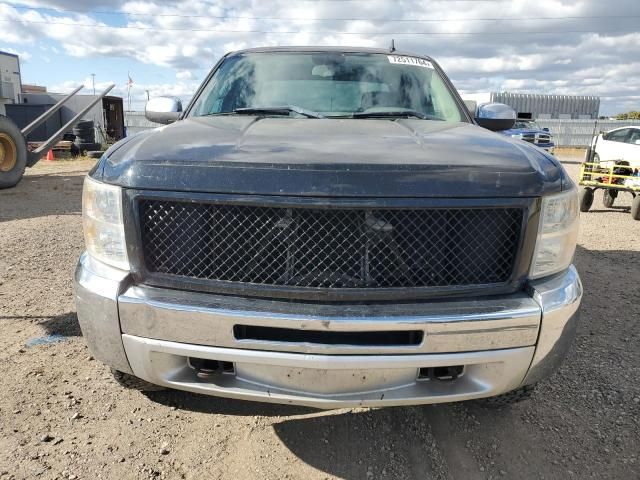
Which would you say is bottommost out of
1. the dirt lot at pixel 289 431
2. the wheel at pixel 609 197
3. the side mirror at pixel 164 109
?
the wheel at pixel 609 197

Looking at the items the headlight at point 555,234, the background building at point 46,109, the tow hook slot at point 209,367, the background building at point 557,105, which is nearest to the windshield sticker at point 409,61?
the headlight at point 555,234

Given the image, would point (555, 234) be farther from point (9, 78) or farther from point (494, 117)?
point (9, 78)

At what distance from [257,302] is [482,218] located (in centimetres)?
90

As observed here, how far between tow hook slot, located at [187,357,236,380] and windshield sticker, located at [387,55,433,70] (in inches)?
97.0

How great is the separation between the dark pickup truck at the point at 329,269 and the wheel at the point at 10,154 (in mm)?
8936

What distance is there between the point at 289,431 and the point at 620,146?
12.0 meters

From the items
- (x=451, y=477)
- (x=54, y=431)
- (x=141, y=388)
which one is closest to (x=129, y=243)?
(x=141, y=388)

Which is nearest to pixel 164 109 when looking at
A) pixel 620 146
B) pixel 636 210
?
pixel 636 210

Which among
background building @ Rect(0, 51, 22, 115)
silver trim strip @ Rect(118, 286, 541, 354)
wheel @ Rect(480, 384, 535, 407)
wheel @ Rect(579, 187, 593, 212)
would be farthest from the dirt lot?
background building @ Rect(0, 51, 22, 115)

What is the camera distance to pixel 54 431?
2.40m

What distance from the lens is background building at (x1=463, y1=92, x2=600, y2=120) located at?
41500mm

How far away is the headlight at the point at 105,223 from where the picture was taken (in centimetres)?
191

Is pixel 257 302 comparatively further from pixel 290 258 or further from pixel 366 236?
pixel 366 236

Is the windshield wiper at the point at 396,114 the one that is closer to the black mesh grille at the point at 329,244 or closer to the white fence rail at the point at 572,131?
the black mesh grille at the point at 329,244
